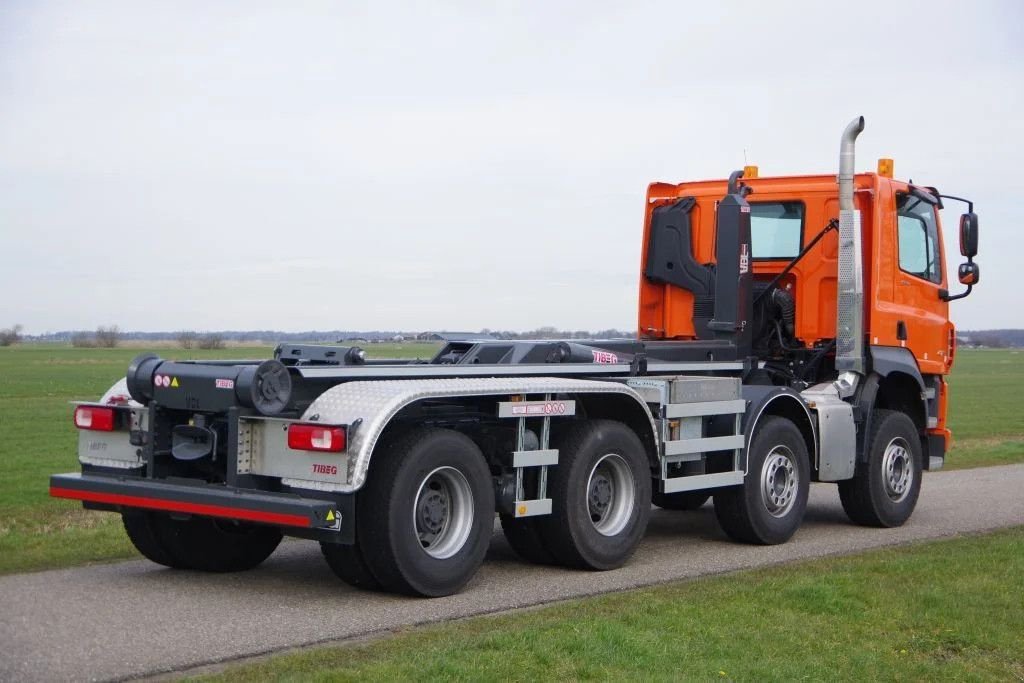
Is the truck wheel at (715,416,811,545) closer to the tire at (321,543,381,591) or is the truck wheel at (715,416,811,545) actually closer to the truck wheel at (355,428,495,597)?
the truck wheel at (355,428,495,597)

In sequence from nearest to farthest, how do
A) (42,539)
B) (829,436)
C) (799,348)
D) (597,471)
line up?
(597,471), (42,539), (829,436), (799,348)

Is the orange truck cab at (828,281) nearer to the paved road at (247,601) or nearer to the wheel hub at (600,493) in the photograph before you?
the paved road at (247,601)

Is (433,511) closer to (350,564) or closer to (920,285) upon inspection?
(350,564)

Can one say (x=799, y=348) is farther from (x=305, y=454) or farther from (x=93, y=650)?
(x=93, y=650)

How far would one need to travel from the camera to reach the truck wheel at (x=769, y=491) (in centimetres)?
Answer: 1063

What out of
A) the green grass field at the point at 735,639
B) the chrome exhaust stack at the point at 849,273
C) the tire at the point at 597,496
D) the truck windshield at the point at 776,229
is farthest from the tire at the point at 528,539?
the truck windshield at the point at 776,229

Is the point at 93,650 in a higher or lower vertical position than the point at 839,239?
lower

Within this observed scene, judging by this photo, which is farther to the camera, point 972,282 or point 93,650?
point 972,282

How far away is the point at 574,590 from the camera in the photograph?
849 centimetres

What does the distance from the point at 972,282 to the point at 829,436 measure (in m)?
2.44

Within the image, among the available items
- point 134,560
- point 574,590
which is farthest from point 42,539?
point 574,590

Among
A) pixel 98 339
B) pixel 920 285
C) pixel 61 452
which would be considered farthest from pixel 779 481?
pixel 98 339

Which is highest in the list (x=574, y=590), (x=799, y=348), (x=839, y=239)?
(x=839, y=239)

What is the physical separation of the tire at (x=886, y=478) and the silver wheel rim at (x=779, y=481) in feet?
4.07
